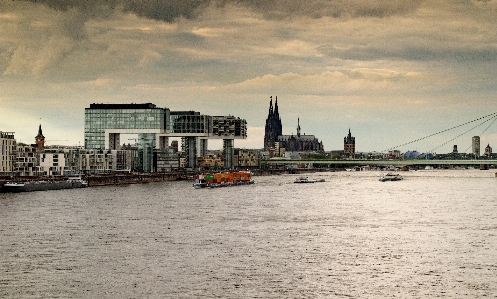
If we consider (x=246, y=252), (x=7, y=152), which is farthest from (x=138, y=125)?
(x=246, y=252)

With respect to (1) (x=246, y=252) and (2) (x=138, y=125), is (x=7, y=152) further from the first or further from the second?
(1) (x=246, y=252)

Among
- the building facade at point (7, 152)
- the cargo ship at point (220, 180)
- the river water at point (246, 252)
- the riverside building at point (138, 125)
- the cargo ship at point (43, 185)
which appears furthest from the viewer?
the riverside building at point (138, 125)

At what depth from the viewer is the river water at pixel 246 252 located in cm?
2877

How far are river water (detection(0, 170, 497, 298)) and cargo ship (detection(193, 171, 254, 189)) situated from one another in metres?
44.0

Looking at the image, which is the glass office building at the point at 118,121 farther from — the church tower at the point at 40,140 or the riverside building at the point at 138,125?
the church tower at the point at 40,140

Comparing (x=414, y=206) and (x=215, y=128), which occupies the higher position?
(x=215, y=128)

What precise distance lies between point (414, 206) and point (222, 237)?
28580mm

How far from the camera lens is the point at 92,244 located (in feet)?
129

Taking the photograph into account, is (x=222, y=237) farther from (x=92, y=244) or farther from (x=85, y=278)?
(x=85, y=278)

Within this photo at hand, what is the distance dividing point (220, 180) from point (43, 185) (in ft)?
101

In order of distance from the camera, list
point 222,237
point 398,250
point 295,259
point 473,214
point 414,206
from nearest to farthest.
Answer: point 295,259 → point 398,250 → point 222,237 → point 473,214 → point 414,206

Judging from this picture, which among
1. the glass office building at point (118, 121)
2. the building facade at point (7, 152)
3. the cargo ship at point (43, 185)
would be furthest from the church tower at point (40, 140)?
the cargo ship at point (43, 185)

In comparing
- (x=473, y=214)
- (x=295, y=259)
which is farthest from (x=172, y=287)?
(x=473, y=214)

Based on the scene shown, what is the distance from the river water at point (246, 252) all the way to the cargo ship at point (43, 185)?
23266mm
